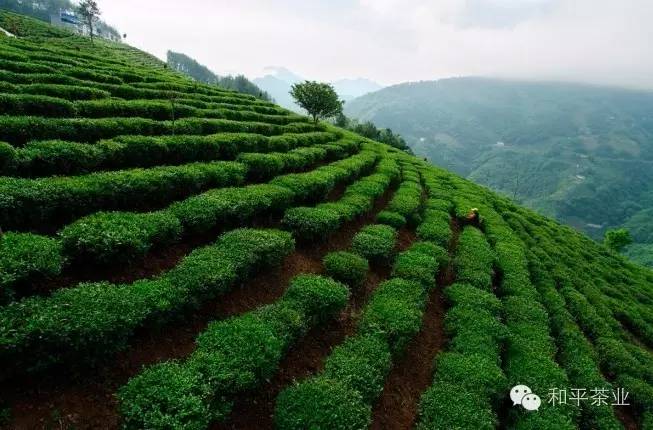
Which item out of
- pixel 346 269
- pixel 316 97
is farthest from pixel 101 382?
pixel 316 97

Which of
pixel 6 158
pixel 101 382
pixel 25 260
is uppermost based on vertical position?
pixel 6 158

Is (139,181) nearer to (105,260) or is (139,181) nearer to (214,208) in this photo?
(214,208)

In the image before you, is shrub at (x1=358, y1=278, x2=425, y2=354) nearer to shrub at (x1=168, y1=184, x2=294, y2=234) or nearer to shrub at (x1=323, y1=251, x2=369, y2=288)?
shrub at (x1=323, y1=251, x2=369, y2=288)

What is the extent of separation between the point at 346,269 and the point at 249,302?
3.65 meters

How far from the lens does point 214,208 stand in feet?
42.4

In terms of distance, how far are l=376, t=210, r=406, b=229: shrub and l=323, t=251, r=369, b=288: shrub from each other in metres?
5.76

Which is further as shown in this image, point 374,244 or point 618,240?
point 618,240

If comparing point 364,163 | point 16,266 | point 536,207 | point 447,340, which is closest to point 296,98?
point 364,163

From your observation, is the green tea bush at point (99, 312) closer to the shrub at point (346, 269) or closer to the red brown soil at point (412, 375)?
the shrub at point (346, 269)

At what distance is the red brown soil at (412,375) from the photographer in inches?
380

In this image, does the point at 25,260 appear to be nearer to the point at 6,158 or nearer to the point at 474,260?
the point at 6,158

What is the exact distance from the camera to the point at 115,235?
31.7 feet

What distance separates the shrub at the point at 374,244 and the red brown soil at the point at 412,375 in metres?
2.55

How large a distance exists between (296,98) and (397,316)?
31.8 metres
